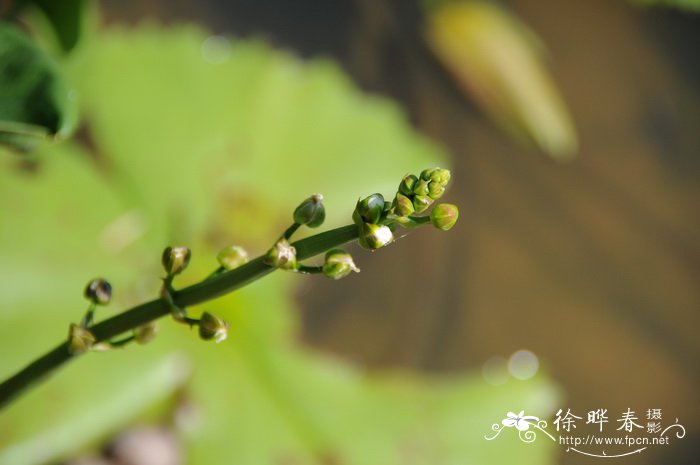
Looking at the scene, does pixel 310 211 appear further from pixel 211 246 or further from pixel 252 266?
pixel 211 246

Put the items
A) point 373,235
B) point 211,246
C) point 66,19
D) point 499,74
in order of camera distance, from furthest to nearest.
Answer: point 499,74 → point 211,246 → point 66,19 → point 373,235

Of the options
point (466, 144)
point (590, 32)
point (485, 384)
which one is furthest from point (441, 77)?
point (485, 384)

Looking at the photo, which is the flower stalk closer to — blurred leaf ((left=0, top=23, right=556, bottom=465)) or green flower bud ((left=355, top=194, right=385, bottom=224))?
green flower bud ((left=355, top=194, right=385, bottom=224))

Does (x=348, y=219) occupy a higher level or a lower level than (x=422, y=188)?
higher

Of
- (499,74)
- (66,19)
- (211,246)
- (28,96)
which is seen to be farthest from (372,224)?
(499,74)

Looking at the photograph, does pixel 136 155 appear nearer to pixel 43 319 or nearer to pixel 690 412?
pixel 43 319

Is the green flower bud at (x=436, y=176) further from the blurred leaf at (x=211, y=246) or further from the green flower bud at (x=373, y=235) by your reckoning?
the blurred leaf at (x=211, y=246)
